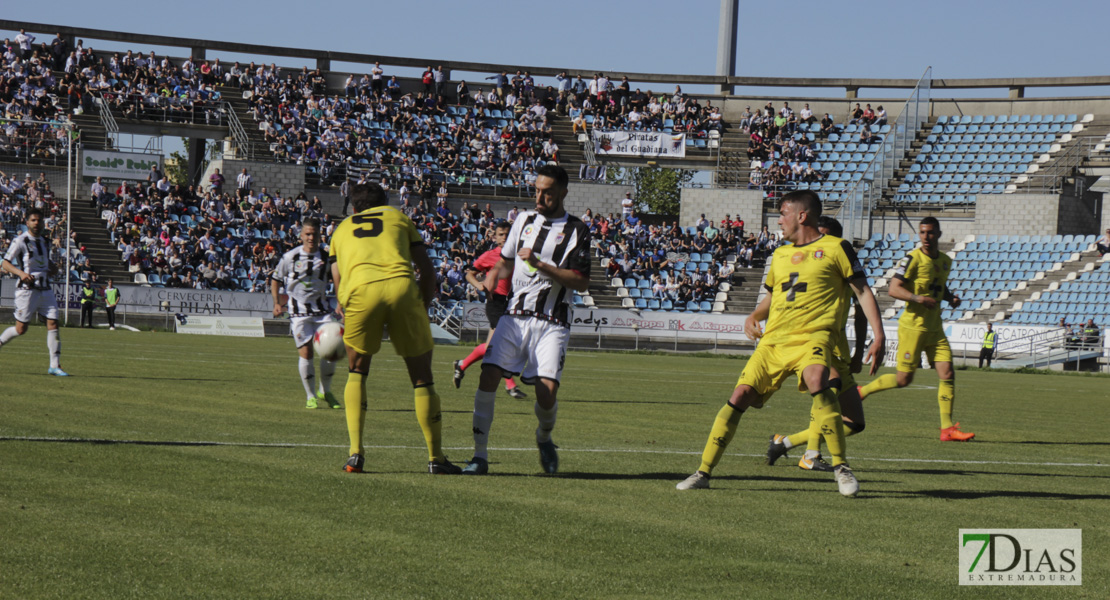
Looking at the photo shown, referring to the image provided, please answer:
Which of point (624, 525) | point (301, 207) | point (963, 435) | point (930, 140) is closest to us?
point (624, 525)

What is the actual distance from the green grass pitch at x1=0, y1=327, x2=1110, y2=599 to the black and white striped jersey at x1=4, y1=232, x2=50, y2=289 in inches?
113

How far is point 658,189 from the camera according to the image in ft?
331

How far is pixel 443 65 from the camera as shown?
57312mm

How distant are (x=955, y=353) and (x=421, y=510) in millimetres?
36944

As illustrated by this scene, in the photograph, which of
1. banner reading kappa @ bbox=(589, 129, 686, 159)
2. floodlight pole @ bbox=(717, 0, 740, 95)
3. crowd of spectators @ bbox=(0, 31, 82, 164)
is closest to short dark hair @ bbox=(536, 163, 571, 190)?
crowd of spectators @ bbox=(0, 31, 82, 164)

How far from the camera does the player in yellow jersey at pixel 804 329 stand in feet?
27.5

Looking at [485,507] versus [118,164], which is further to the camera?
[118,164]

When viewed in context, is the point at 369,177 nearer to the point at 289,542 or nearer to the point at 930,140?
the point at 930,140

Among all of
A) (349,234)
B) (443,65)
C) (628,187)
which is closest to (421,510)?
(349,234)

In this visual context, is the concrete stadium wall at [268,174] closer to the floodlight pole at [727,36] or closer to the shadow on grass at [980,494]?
the floodlight pole at [727,36]

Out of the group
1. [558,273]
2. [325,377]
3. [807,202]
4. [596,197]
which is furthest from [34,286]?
[596,197]

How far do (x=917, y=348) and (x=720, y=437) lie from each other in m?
6.58

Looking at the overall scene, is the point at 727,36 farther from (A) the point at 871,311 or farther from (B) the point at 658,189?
(A) the point at 871,311

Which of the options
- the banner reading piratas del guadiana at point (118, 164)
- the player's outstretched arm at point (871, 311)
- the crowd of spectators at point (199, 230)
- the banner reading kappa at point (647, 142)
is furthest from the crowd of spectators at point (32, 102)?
the player's outstretched arm at point (871, 311)
